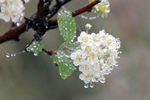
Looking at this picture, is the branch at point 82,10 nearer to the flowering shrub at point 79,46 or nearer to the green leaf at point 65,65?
the flowering shrub at point 79,46

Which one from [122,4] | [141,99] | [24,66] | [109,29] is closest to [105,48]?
[24,66]

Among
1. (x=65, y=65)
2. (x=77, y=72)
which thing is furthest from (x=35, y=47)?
(x=77, y=72)

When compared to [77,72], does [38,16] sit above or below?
above

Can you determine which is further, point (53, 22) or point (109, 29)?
point (109, 29)

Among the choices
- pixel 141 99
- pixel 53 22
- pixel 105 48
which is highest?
pixel 53 22

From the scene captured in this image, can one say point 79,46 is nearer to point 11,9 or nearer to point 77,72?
point 11,9

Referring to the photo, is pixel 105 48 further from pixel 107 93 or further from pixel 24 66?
pixel 107 93
